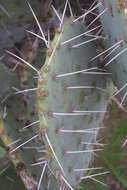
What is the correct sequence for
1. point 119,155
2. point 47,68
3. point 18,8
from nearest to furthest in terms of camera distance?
point 47,68 → point 18,8 → point 119,155

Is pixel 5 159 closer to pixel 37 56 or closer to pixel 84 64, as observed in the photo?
pixel 37 56

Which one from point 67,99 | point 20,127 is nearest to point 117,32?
point 67,99

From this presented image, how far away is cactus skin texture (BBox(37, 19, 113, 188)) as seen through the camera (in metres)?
0.84

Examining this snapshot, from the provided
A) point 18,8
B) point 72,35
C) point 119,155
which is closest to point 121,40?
point 72,35

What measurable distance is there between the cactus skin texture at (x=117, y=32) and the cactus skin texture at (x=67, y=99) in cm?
8

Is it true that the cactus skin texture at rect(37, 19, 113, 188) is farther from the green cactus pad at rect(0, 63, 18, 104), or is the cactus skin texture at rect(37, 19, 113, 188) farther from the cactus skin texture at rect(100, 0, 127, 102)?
the green cactus pad at rect(0, 63, 18, 104)

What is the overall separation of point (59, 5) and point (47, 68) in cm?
55

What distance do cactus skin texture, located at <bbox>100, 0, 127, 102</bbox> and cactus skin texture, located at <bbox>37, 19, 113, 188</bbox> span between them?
8 cm

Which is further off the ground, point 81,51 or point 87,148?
point 81,51

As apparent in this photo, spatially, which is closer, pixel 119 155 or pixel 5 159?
pixel 5 159

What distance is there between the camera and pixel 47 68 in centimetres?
84

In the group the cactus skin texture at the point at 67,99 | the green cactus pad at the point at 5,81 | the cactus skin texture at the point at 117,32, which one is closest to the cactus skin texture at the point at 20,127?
the green cactus pad at the point at 5,81

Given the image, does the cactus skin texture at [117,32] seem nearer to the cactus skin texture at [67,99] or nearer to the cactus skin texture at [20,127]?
the cactus skin texture at [67,99]

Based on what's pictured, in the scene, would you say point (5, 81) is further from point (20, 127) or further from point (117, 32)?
point (117, 32)
